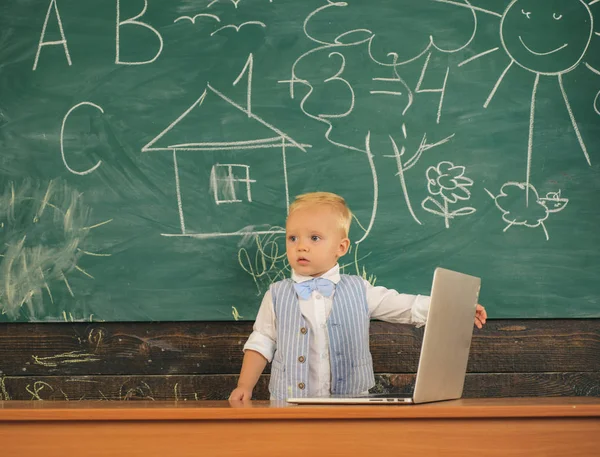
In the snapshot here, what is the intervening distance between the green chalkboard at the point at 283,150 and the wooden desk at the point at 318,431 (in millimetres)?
1305

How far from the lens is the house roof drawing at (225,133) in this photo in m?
2.82

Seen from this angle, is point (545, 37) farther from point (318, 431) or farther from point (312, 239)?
point (318, 431)

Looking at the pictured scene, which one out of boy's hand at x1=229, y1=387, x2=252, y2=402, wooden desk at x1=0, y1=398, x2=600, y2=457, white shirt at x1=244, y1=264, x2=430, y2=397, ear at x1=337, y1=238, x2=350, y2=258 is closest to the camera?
wooden desk at x1=0, y1=398, x2=600, y2=457

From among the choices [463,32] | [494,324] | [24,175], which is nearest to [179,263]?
[24,175]

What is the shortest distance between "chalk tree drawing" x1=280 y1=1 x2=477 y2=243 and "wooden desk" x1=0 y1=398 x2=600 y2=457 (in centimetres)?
142

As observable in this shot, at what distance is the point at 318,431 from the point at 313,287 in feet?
3.52

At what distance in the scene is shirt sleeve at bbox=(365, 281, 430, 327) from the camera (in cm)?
251

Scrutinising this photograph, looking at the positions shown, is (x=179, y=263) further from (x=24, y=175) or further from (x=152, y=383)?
(x=24, y=175)

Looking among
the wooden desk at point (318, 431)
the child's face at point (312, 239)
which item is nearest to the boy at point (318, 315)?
the child's face at point (312, 239)

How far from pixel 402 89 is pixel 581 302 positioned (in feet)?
3.23

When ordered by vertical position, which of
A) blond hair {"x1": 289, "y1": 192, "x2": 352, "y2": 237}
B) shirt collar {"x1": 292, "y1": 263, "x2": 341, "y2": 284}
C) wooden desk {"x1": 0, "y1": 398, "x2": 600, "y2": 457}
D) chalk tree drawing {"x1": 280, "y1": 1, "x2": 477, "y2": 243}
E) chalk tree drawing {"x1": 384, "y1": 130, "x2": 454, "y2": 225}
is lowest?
wooden desk {"x1": 0, "y1": 398, "x2": 600, "y2": 457}

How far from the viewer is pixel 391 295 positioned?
256cm

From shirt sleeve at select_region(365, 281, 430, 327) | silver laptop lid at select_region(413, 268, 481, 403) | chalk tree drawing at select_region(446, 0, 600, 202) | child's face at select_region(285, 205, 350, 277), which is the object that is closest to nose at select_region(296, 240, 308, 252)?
child's face at select_region(285, 205, 350, 277)

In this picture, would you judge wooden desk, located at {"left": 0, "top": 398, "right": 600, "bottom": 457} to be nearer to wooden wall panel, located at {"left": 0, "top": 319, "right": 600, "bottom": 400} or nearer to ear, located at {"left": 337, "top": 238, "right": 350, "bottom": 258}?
ear, located at {"left": 337, "top": 238, "right": 350, "bottom": 258}
